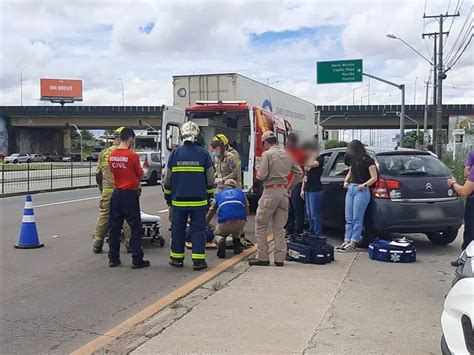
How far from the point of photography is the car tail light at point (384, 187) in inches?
318

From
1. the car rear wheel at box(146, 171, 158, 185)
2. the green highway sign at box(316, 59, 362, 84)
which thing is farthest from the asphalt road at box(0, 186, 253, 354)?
the green highway sign at box(316, 59, 362, 84)

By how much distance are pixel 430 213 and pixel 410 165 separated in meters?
0.80

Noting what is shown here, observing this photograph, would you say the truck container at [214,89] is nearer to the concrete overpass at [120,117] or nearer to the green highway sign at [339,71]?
the green highway sign at [339,71]

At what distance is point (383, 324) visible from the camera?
192 inches

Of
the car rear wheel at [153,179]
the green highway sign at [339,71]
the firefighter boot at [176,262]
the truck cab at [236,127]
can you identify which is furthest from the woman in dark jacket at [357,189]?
the green highway sign at [339,71]

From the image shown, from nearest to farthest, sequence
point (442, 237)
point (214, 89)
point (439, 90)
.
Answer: point (442, 237), point (214, 89), point (439, 90)

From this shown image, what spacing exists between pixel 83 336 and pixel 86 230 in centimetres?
633

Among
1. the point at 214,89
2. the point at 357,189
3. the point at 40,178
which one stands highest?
the point at 214,89

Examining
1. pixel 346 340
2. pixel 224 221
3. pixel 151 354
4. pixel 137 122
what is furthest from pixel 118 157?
pixel 137 122

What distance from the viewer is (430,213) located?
812cm

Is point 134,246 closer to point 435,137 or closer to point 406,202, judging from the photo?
point 406,202

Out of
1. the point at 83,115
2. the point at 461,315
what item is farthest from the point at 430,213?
the point at 83,115

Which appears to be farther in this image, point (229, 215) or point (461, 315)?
point (229, 215)

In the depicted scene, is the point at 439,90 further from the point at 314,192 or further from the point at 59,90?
the point at 59,90
